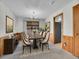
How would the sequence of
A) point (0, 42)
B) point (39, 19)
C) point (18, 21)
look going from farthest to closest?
1. point (39, 19)
2. point (18, 21)
3. point (0, 42)

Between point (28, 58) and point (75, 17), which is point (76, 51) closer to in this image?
point (75, 17)

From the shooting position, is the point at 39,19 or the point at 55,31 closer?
the point at 55,31

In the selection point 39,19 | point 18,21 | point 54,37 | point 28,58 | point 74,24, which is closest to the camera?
point 28,58

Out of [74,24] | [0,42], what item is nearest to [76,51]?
[74,24]

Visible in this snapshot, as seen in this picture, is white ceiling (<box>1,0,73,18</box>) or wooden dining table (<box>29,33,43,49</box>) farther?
wooden dining table (<box>29,33,43,49</box>)

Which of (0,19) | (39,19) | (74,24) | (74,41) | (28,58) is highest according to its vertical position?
(39,19)

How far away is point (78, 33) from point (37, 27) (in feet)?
21.2

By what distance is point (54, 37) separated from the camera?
6613 mm

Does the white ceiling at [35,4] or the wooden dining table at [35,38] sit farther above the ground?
the white ceiling at [35,4]

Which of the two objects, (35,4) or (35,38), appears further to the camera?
(35,38)

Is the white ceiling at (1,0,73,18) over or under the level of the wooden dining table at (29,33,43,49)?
over

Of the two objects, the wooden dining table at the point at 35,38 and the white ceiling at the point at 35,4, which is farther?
the wooden dining table at the point at 35,38

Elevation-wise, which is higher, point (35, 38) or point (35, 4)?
point (35, 4)

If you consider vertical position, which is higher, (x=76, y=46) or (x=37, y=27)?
(x=37, y=27)
